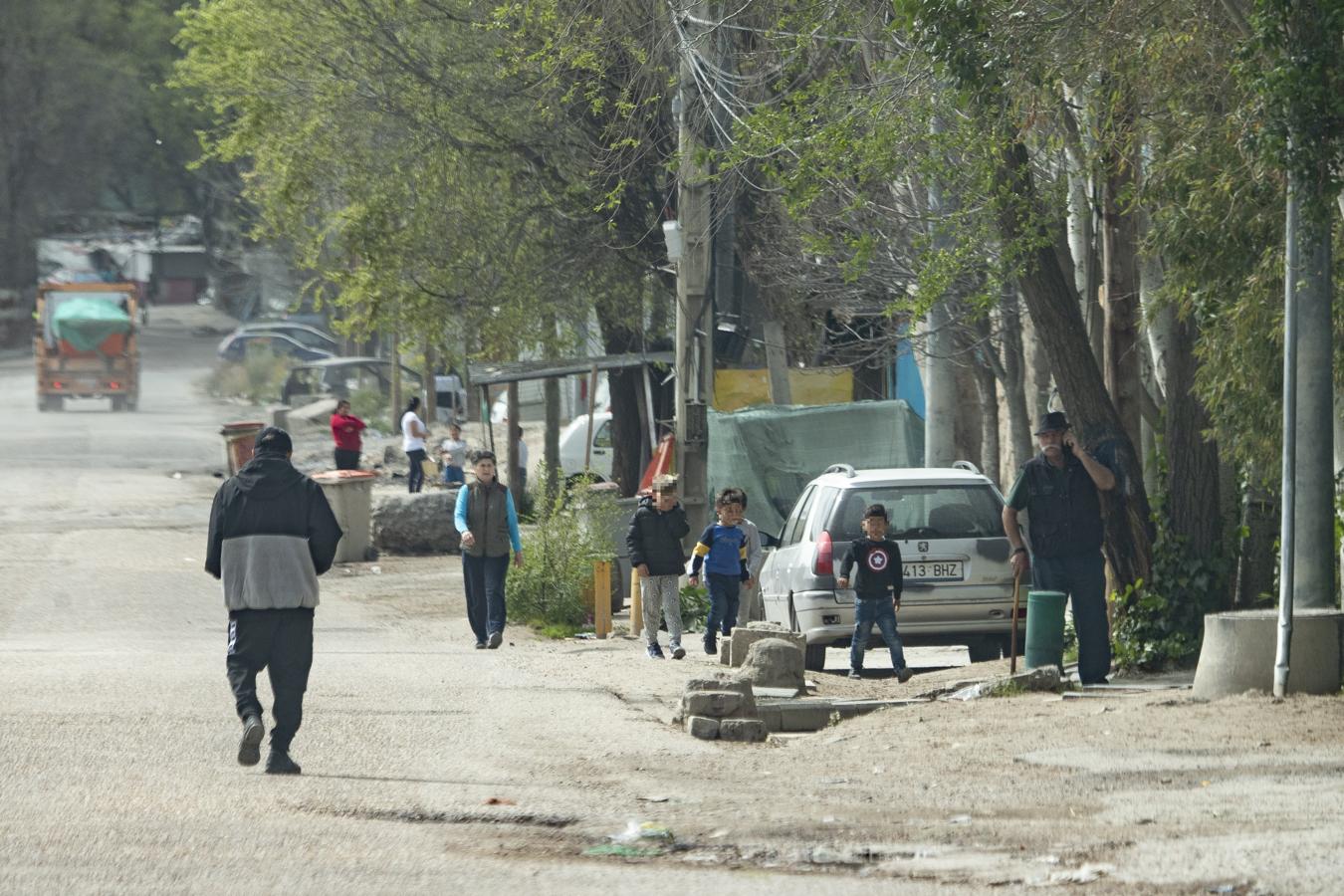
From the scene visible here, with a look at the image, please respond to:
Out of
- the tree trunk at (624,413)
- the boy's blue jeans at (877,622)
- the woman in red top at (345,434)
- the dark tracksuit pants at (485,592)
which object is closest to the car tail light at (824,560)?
the boy's blue jeans at (877,622)

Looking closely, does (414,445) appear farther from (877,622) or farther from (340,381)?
(340,381)

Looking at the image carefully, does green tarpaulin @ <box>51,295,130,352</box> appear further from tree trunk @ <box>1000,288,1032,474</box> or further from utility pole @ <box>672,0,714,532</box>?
tree trunk @ <box>1000,288,1032,474</box>

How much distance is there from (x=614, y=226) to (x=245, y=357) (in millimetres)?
38019

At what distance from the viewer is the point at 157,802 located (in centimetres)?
838

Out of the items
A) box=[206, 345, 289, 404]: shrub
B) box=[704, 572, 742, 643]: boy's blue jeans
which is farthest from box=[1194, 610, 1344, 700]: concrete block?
box=[206, 345, 289, 404]: shrub

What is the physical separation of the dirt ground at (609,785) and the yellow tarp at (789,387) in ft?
30.7

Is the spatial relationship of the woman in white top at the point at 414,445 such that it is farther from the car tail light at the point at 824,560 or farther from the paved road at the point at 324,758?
the car tail light at the point at 824,560

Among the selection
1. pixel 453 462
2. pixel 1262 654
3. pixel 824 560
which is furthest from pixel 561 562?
pixel 453 462

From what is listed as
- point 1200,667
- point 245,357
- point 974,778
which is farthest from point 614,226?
point 245,357

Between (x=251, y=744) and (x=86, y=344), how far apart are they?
141 ft

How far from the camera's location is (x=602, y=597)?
17438 millimetres

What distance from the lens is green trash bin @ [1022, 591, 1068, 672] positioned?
12.5 meters

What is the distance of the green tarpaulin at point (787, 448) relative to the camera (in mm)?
22594

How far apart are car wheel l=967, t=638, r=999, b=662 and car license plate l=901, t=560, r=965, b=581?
0.69 metres
